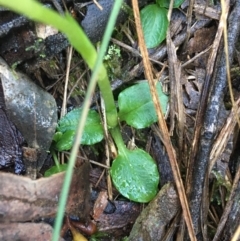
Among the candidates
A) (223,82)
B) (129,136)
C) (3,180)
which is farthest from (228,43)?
(3,180)

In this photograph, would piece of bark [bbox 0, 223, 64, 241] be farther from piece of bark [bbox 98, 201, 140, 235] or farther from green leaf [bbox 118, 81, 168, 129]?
green leaf [bbox 118, 81, 168, 129]

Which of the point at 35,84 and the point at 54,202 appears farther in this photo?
the point at 35,84

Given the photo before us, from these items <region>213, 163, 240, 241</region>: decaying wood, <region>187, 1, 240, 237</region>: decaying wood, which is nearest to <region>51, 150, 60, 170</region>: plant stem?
<region>187, 1, 240, 237</region>: decaying wood

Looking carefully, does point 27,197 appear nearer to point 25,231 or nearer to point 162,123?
point 25,231

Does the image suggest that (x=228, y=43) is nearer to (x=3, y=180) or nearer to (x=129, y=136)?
(x=129, y=136)

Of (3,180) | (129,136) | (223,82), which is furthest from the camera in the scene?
(129,136)

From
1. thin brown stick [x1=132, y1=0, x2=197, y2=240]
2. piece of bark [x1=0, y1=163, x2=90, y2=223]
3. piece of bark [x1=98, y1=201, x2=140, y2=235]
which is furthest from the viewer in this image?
piece of bark [x1=98, y1=201, x2=140, y2=235]

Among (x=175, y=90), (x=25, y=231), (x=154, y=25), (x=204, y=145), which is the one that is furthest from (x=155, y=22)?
(x=25, y=231)
